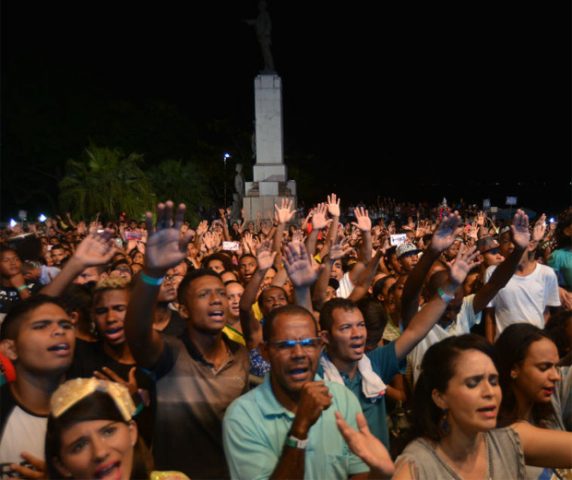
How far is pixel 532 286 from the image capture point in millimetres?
A: 6000

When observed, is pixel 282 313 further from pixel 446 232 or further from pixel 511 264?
pixel 511 264

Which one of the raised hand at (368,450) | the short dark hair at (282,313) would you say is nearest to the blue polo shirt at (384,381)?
the short dark hair at (282,313)

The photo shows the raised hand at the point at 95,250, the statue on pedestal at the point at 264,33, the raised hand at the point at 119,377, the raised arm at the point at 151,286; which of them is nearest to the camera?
the raised arm at the point at 151,286

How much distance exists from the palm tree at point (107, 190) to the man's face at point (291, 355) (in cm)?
2696

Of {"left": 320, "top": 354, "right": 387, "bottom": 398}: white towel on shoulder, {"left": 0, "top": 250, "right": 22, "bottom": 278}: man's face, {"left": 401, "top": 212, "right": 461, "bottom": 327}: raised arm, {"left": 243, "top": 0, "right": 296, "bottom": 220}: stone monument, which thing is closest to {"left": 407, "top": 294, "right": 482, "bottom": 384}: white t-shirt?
{"left": 401, "top": 212, "right": 461, "bottom": 327}: raised arm

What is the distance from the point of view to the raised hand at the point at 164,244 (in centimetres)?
343

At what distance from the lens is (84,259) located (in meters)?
4.21

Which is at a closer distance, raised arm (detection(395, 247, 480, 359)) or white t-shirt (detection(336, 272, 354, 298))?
raised arm (detection(395, 247, 480, 359))

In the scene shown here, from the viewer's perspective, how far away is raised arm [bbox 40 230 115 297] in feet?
13.6

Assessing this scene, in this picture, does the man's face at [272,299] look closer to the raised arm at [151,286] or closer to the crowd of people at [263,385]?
the crowd of people at [263,385]

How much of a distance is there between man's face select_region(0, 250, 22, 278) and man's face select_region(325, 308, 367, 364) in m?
3.40

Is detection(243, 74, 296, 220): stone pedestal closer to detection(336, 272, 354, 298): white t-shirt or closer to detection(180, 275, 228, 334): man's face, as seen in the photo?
detection(336, 272, 354, 298): white t-shirt

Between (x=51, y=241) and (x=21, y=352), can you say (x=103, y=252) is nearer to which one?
(x=21, y=352)

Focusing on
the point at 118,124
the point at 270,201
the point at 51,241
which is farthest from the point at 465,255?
the point at 118,124
